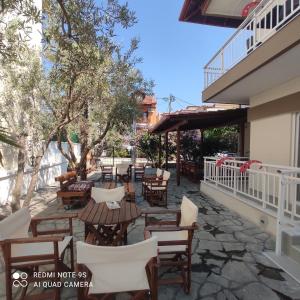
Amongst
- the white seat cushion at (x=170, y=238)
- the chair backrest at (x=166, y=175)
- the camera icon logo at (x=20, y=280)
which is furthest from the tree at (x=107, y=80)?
the camera icon logo at (x=20, y=280)

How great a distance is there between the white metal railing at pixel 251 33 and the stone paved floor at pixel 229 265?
3843 mm

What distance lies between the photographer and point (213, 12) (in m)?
10.7

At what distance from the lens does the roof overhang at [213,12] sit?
1008cm

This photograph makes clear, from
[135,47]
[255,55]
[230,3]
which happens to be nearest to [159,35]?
[135,47]

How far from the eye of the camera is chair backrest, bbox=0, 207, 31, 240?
306 centimetres

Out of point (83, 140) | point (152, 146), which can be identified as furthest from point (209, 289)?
point (152, 146)

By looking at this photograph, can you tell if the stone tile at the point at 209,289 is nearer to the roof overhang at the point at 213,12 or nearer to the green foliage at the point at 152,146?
the roof overhang at the point at 213,12

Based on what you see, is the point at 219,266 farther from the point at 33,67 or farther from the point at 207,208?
the point at 33,67

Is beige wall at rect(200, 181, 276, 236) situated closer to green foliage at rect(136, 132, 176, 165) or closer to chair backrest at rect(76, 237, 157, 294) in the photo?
chair backrest at rect(76, 237, 157, 294)

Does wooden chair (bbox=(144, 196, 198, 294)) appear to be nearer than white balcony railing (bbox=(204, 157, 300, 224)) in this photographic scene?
Yes

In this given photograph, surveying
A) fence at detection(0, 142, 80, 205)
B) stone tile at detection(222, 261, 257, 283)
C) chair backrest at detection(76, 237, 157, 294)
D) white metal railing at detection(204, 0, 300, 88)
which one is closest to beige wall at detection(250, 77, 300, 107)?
white metal railing at detection(204, 0, 300, 88)

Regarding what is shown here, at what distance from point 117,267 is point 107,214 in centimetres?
171

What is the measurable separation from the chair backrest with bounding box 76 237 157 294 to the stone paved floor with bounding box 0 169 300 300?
87cm

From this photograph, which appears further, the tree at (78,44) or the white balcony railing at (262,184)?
the white balcony railing at (262,184)
